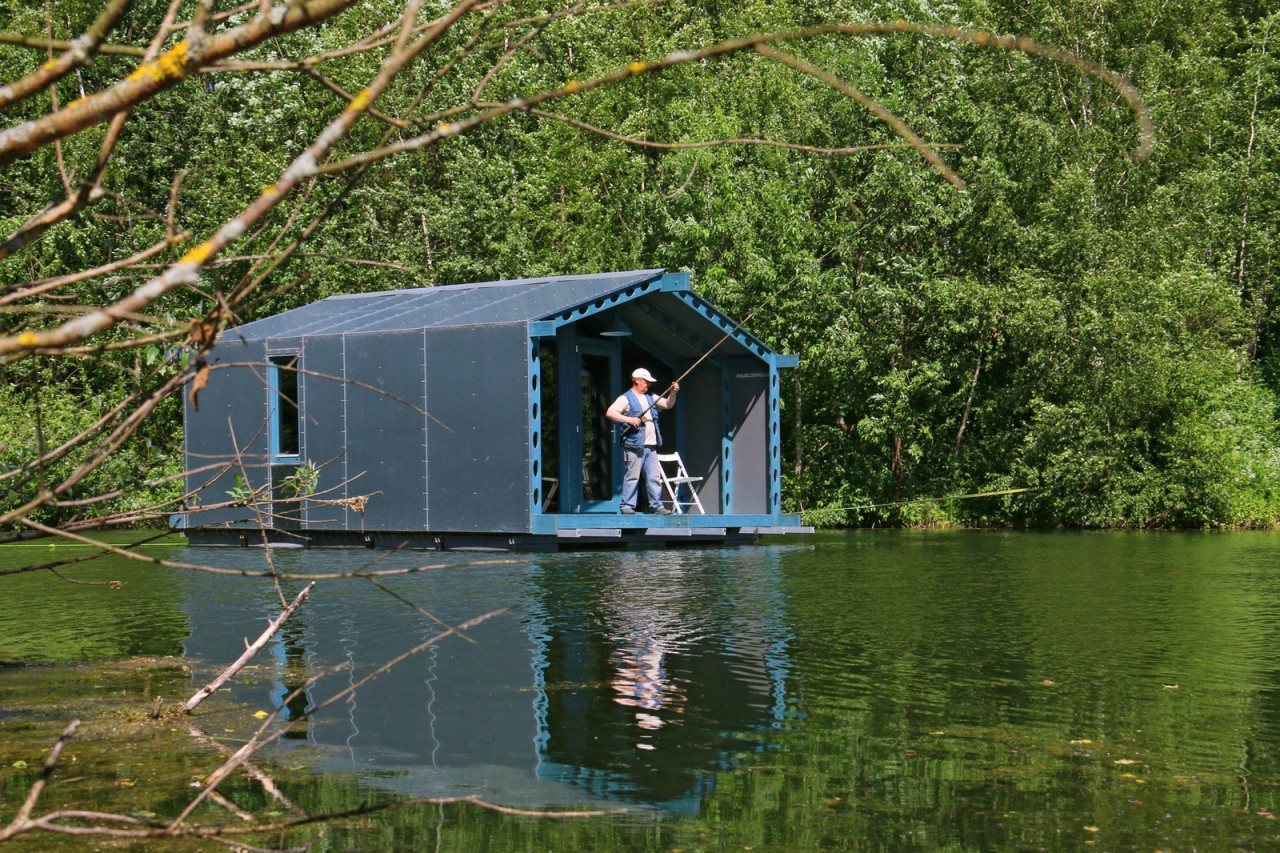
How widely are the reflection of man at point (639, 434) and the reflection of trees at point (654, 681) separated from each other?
4.40 metres

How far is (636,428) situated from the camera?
60.1ft

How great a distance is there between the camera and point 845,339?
92.8ft

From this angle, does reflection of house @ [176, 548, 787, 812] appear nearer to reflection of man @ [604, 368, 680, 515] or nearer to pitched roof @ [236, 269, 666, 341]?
reflection of man @ [604, 368, 680, 515]

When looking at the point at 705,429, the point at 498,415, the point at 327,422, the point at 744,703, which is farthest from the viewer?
the point at 705,429

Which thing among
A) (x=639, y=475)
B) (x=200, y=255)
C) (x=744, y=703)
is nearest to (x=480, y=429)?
(x=639, y=475)

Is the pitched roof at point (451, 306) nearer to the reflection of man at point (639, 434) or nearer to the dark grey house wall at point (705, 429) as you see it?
the reflection of man at point (639, 434)

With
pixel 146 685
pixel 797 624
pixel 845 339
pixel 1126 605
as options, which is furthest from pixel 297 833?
pixel 845 339

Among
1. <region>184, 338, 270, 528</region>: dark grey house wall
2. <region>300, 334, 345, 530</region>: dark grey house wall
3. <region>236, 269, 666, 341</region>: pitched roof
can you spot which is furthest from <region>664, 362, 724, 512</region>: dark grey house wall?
<region>184, 338, 270, 528</region>: dark grey house wall

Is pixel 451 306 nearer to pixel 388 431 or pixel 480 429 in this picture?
pixel 388 431

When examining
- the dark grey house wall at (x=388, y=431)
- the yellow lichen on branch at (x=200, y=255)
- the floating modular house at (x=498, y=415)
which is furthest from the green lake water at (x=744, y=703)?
the dark grey house wall at (x=388, y=431)

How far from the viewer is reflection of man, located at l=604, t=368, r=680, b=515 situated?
59.0 ft

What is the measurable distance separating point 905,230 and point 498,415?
43.1 feet

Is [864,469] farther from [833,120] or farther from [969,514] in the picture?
[833,120]

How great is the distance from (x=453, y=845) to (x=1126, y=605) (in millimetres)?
8418
